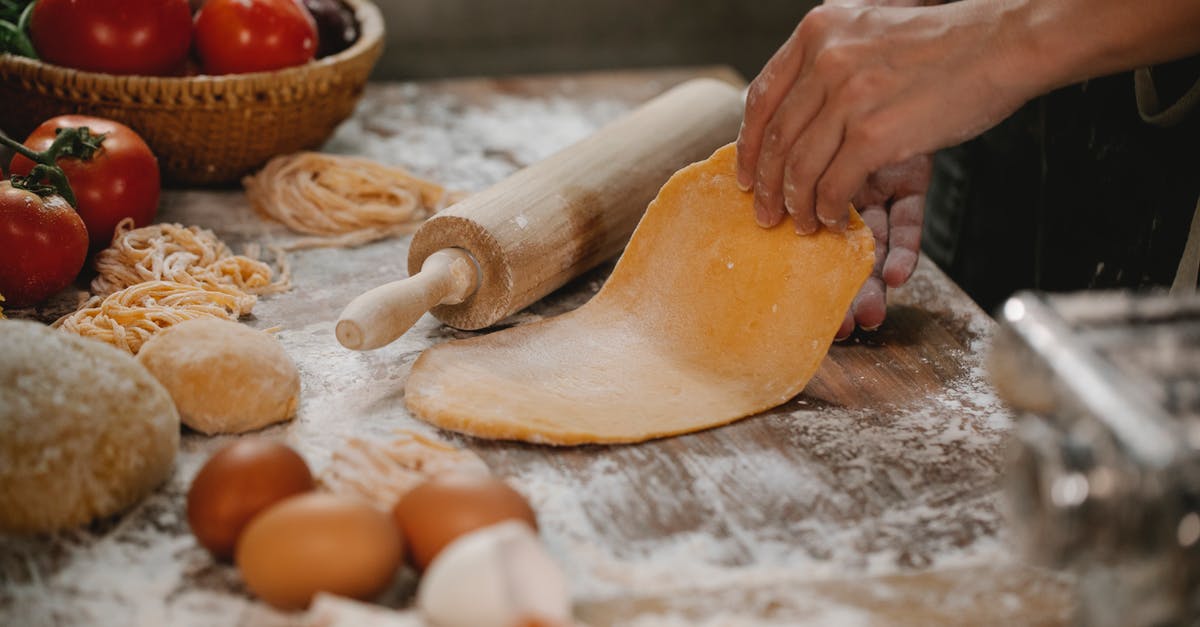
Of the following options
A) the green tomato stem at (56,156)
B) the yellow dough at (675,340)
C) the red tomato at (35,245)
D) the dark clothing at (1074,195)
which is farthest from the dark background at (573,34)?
the yellow dough at (675,340)

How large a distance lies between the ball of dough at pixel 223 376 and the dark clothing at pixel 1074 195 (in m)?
1.50

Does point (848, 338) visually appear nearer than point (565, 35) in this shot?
Yes

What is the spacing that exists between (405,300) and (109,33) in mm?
949

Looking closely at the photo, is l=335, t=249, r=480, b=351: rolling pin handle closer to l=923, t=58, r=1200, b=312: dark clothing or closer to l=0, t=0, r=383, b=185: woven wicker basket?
l=0, t=0, r=383, b=185: woven wicker basket

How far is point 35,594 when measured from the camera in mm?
1165

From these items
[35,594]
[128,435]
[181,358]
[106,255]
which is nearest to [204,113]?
[106,255]

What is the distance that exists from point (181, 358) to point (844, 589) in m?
0.90

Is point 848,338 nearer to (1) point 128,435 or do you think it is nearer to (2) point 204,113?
(1) point 128,435

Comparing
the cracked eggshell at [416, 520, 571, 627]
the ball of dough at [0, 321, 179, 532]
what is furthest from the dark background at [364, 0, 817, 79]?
the cracked eggshell at [416, 520, 571, 627]

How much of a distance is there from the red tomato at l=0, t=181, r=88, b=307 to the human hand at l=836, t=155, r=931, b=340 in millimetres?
1292

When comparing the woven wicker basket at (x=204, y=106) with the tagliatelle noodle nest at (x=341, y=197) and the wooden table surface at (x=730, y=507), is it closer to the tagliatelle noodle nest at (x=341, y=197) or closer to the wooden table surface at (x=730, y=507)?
the tagliatelle noodle nest at (x=341, y=197)

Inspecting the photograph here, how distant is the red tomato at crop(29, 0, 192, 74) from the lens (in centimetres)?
207

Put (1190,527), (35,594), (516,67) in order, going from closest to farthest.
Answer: (1190,527) → (35,594) → (516,67)

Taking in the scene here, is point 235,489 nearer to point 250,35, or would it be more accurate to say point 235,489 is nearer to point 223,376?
point 223,376
